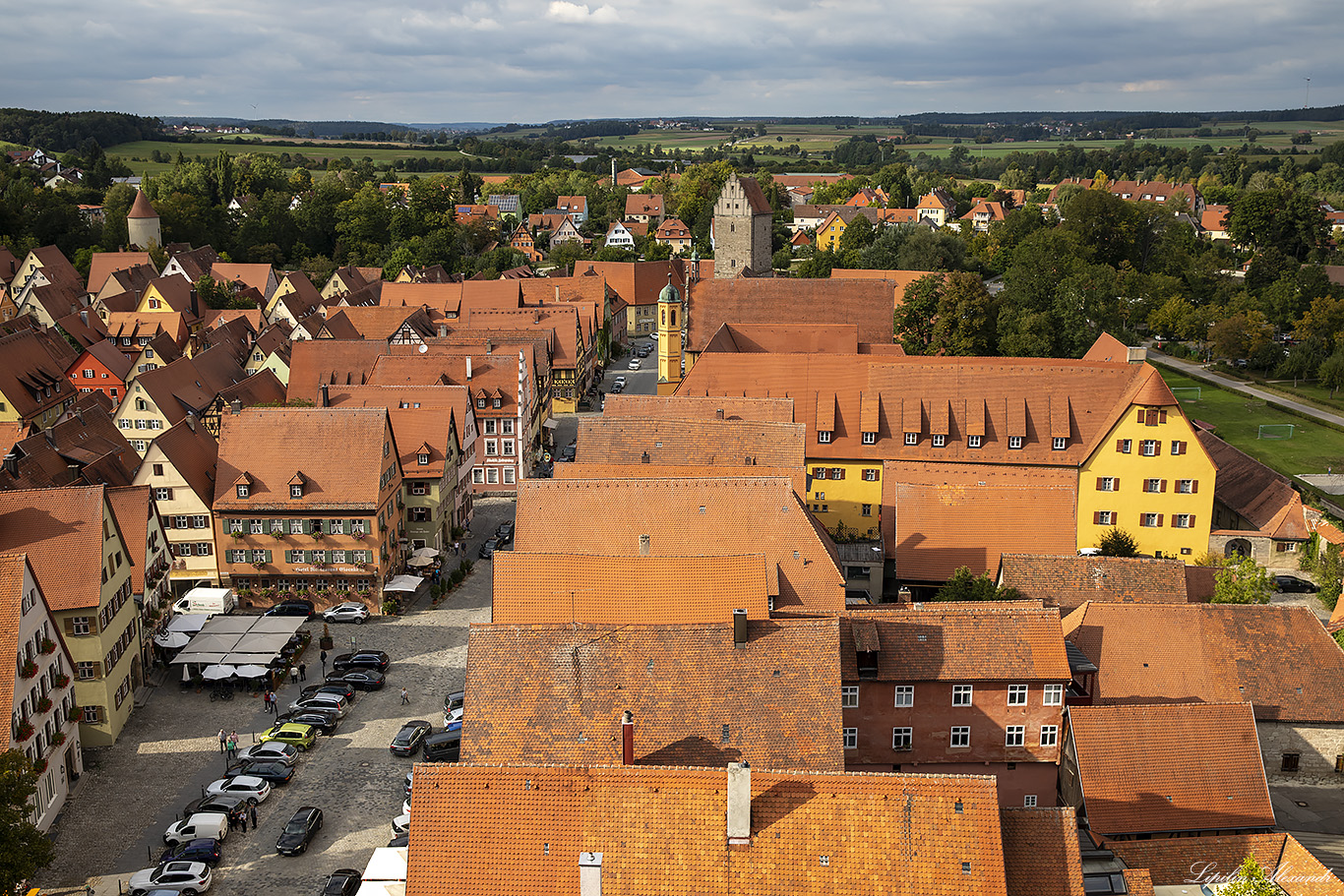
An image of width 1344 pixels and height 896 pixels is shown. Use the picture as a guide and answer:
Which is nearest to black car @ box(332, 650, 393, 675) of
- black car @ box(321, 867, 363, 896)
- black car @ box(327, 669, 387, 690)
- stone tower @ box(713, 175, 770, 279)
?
black car @ box(327, 669, 387, 690)

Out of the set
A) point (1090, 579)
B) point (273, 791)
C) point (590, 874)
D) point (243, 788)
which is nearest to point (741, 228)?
point (1090, 579)

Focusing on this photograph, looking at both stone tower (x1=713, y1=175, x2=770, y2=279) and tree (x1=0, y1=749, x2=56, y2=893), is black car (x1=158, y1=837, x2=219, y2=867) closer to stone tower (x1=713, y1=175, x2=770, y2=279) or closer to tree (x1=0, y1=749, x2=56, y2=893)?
tree (x1=0, y1=749, x2=56, y2=893)

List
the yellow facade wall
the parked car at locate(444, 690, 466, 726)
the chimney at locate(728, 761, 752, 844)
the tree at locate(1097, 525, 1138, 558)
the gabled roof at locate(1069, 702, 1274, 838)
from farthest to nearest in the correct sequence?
1. the yellow facade wall
2. the tree at locate(1097, 525, 1138, 558)
3. the parked car at locate(444, 690, 466, 726)
4. the gabled roof at locate(1069, 702, 1274, 838)
5. the chimney at locate(728, 761, 752, 844)

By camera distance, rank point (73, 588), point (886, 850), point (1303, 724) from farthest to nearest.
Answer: point (73, 588) < point (1303, 724) < point (886, 850)

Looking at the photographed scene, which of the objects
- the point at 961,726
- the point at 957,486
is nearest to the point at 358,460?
the point at 957,486

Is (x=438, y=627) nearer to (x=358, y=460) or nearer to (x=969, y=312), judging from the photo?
(x=358, y=460)

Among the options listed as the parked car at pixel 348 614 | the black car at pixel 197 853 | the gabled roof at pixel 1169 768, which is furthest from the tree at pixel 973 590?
the black car at pixel 197 853
